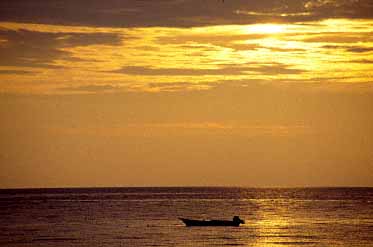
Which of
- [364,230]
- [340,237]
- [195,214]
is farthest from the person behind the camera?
[195,214]

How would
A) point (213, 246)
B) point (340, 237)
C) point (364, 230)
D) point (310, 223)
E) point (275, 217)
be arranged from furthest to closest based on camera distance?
point (275, 217) → point (310, 223) → point (364, 230) → point (340, 237) → point (213, 246)

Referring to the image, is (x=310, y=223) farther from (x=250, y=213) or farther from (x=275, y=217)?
(x=250, y=213)

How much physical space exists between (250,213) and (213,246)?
54.4m

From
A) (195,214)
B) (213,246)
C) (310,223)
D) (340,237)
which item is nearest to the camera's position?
(213,246)

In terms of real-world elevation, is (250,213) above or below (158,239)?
above

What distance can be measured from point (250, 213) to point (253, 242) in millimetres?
49957

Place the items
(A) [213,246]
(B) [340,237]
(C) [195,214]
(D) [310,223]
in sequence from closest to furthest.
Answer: (A) [213,246], (B) [340,237], (D) [310,223], (C) [195,214]

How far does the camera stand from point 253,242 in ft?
264

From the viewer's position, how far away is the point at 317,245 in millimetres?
76625

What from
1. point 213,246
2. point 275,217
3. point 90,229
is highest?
point 275,217

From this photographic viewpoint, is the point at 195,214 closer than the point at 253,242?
No

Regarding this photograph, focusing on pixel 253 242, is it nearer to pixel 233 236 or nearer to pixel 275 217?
pixel 233 236

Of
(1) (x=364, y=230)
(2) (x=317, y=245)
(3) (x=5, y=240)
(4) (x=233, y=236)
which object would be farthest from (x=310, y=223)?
(3) (x=5, y=240)

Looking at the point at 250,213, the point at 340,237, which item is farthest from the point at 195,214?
the point at 340,237
